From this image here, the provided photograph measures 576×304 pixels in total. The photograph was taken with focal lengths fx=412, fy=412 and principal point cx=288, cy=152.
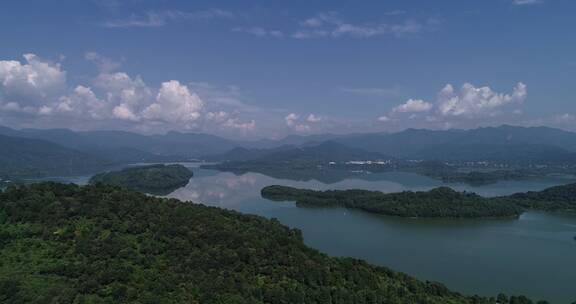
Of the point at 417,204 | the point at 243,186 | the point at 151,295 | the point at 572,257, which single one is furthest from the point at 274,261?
the point at 243,186

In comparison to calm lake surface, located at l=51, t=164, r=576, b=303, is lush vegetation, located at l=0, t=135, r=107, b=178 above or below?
above

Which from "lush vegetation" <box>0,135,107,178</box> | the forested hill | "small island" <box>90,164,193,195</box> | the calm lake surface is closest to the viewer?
the forested hill

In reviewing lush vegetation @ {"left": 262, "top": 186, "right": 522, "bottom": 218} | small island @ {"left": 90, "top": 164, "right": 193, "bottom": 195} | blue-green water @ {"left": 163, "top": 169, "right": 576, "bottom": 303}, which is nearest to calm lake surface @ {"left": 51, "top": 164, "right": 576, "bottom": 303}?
blue-green water @ {"left": 163, "top": 169, "right": 576, "bottom": 303}

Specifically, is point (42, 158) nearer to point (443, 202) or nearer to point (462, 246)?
point (443, 202)

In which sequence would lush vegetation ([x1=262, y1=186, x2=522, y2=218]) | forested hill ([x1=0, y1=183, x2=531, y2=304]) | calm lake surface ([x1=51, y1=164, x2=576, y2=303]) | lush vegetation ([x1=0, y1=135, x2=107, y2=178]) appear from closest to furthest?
forested hill ([x1=0, y1=183, x2=531, y2=304]) < calm lake surface ([x1=51, y1=164, x2=576, y2=303]) < lush vegetation ([x1=262, y1=186, x2=522, y2=218]) < lush vegetation ([x1=0, y1=135, x2=107, y2=178])

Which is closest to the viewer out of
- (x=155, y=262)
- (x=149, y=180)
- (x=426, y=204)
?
(x=155, y=262)

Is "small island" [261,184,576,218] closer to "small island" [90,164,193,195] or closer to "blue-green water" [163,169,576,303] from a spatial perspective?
"blue-green water" [163,169,576,303]

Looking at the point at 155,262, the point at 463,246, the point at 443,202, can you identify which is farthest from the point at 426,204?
the point at 155,262
